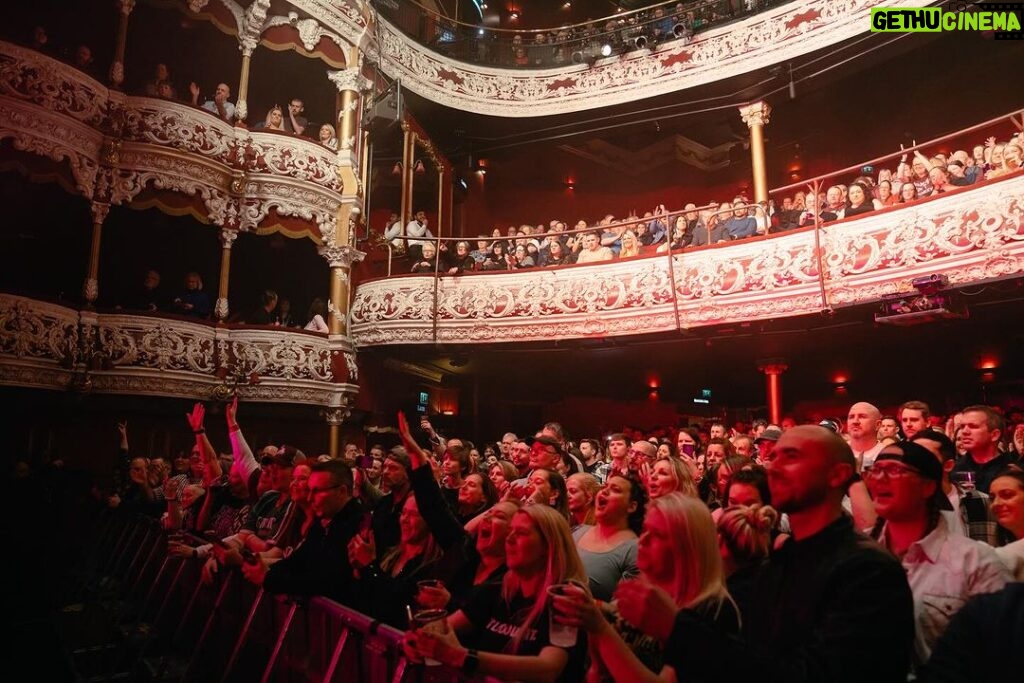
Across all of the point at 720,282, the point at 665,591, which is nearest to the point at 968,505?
the point at 665,591

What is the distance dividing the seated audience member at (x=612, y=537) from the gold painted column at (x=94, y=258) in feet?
26.1

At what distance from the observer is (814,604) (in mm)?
1637

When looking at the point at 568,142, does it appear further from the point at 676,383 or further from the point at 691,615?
the point at 691,615

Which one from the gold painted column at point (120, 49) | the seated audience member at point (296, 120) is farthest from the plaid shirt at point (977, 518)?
the seated audience member at point (296, 120)

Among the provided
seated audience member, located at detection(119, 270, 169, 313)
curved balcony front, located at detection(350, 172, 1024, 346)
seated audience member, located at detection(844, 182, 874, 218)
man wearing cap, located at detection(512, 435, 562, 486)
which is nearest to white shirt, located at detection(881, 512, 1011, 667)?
man wearing cap, located at detection(512, 435, 562, 486)

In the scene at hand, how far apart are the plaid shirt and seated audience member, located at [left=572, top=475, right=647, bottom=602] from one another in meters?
1.49

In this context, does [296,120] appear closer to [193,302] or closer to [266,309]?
[266,309]

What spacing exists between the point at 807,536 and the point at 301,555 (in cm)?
249

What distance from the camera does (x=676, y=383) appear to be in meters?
14.7

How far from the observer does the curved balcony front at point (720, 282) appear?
7609mm

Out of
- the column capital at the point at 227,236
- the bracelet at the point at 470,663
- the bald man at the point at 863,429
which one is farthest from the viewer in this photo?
the column capital at the point at 227,236

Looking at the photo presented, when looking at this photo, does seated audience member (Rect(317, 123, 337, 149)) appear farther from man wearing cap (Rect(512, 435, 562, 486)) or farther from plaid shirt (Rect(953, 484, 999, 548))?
plaid shirt (Rect(953, 484, 999, 548))

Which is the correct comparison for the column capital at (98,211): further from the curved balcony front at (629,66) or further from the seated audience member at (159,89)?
the curved balcony front at (629,66)

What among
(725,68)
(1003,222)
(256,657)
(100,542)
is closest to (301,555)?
(256,657)
